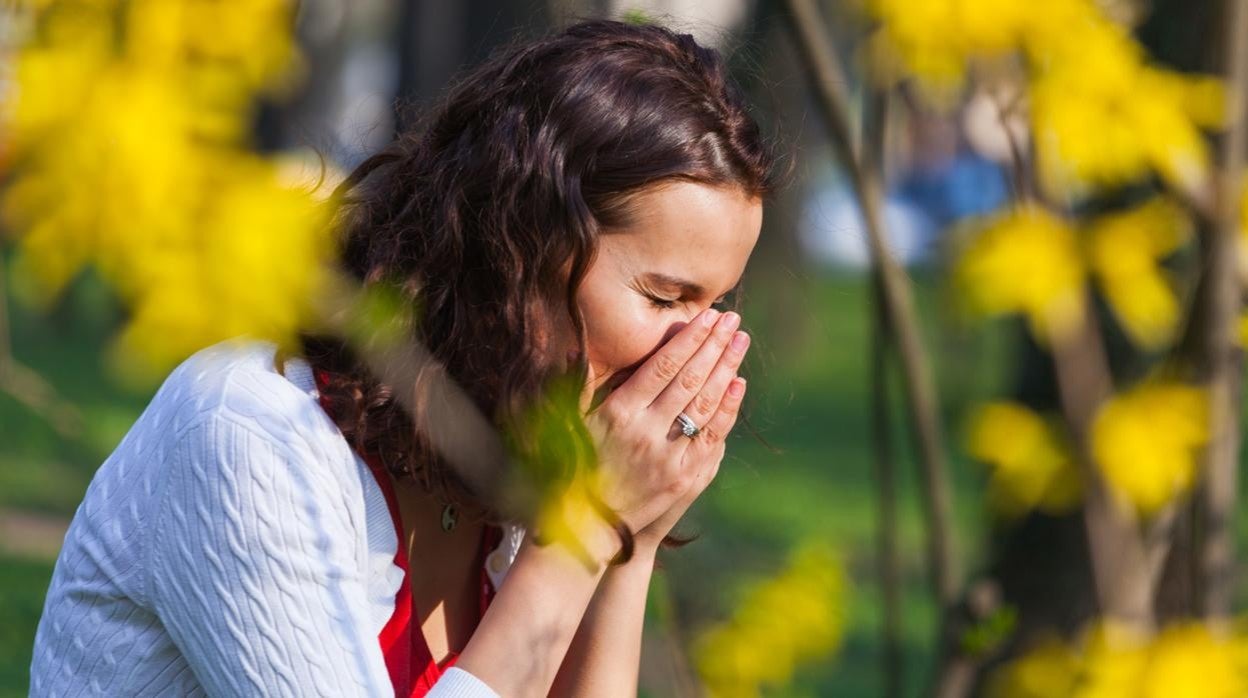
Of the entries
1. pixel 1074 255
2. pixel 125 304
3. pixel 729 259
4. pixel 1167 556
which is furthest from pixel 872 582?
pixel 125 304

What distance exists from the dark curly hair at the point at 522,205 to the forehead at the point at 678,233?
0.04ft

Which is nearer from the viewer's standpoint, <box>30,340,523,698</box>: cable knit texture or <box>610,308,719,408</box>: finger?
<box>30,340,523,698</box>: cable knit texture

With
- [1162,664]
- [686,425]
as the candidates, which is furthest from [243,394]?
[1162,664]

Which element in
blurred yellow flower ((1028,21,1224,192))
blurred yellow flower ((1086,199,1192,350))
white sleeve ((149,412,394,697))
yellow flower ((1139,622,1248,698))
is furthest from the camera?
blurred yellow flower ((1086,199,1192,350))

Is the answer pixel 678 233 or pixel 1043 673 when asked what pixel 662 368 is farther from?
pixel 1043 673

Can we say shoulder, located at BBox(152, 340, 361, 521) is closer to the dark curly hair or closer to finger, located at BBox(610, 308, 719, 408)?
the dark curly hair

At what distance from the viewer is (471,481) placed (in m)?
1.93

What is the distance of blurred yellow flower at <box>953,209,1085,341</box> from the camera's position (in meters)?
2.54

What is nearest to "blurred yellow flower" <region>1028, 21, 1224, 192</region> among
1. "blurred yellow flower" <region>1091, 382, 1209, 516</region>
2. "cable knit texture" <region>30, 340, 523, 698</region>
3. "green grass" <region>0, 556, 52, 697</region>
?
"blurred yellow flower" <region>1091, 382, 1209, 516</region>

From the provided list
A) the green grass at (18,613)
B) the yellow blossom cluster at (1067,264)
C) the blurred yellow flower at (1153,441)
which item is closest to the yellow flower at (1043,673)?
the blurred yellow flower at (1153,441)

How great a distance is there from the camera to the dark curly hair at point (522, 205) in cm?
190

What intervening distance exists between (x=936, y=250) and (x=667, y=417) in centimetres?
111

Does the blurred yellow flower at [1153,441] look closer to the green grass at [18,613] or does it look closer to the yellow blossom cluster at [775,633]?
the yellow blossom cluster at [775,633]

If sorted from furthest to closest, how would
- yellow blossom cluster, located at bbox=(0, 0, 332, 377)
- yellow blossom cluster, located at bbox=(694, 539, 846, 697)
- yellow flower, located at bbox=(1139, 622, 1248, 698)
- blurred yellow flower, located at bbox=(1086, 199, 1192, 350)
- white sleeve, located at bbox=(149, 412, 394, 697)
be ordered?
yellow blossom cluster, located at bbox=(694, 539, 846, 697) → blurred yellow flower, located at bbox=(1086, 199, 1192, 350) → yellow flower, located at bbox=(1139, 622, 1248, 698) → white sleeve, located at bbox=(149, 412, 394, 697) → yellow blossom cluster, located at bbox=(0, 0, 332, 377)
